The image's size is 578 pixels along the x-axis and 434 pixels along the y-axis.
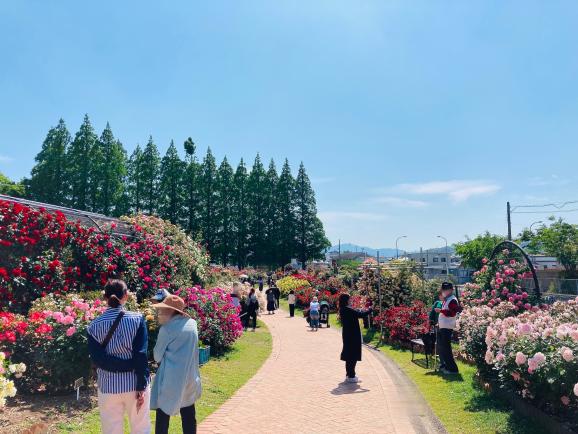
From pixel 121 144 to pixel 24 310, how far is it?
3952 centimetres

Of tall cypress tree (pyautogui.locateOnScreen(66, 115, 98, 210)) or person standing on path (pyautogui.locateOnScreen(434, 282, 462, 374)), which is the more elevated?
tall cypress tree (pyautogui.locateOnScreen(66, 115, 98, 210))

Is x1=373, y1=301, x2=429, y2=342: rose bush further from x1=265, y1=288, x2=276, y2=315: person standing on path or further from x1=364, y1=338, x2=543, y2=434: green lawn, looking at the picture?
x1=265, y1=288, x2=276, y2=315: person standing on path

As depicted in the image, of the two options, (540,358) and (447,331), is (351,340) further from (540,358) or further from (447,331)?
(540,358)

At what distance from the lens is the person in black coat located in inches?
319

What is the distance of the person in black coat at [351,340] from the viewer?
319 inches

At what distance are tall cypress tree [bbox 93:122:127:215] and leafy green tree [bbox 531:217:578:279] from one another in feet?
127

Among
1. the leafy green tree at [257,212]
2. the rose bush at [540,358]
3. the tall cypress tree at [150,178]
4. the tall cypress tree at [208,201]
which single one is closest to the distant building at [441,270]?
the rose bush at [540,358]

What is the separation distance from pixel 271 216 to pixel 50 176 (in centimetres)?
2224

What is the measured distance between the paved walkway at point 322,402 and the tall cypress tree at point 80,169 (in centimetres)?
3520

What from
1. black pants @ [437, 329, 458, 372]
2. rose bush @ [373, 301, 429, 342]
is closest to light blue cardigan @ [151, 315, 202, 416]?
black pants @ [437, 329, 458, 372]

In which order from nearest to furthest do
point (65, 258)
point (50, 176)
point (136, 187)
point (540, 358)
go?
point (540, 358), point (65, 258), point (50, 176), point (136, 187)

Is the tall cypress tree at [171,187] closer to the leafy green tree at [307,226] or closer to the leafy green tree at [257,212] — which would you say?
the leafy green tree at [257,212]

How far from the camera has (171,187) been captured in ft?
149

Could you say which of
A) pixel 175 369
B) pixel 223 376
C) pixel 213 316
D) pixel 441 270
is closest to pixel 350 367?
pixel 223 376
